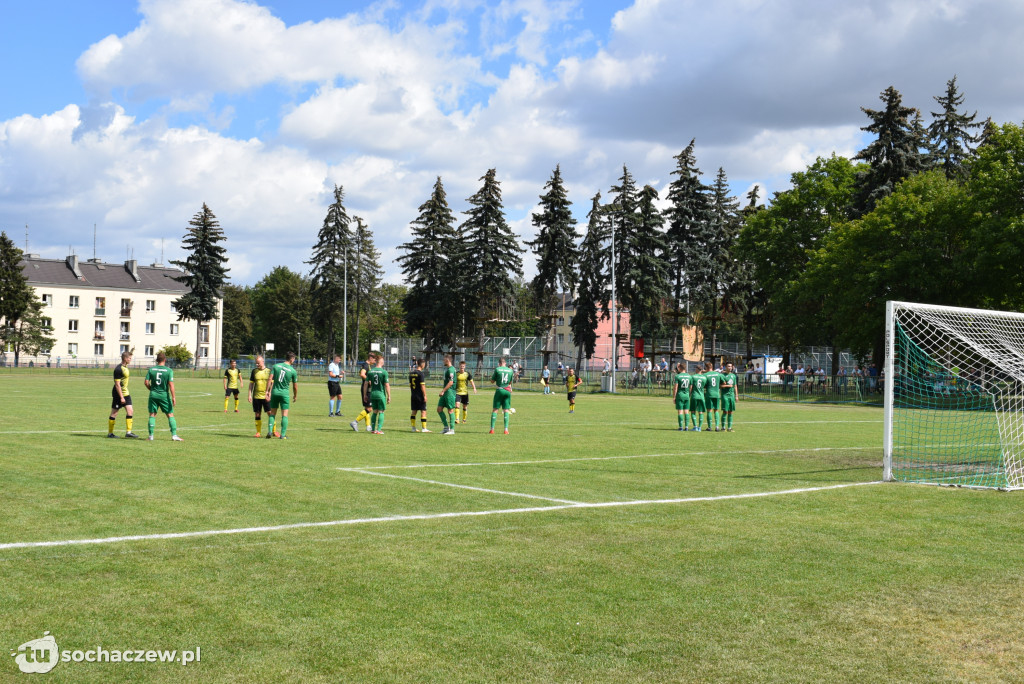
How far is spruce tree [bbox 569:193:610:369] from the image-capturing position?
6831cm

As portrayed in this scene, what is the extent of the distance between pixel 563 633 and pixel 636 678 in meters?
0.88

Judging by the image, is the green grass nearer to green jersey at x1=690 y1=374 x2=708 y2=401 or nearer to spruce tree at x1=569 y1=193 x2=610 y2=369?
green jersey at x1=690 y1=374 x2=708 y2=401

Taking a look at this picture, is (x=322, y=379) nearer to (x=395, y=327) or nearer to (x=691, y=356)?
(x=691, y=356)

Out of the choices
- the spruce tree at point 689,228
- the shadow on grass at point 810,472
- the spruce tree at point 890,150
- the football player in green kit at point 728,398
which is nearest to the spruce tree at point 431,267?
the spruce tree at point 689,228

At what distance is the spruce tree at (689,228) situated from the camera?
67.9 m

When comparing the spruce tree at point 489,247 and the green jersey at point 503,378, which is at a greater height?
the spruce tree at point 489,247

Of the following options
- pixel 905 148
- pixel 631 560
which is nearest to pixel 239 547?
pixel 631 560

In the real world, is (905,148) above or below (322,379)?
above

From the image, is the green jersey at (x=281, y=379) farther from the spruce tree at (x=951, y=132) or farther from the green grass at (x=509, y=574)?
the spruce tree at (x=951, y=132)

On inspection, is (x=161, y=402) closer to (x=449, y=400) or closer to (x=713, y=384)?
(x=449, y=400)

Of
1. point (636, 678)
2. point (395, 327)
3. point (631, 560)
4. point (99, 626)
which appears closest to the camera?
point (636, 678)

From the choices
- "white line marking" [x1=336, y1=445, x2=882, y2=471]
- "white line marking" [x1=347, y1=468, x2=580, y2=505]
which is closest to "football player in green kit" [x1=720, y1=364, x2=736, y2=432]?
"white line marking" [x1=336, y1=445, x2=882, y2=471]

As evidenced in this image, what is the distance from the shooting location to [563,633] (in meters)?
5.86

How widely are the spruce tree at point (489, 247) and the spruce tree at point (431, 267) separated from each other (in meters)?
3.49
